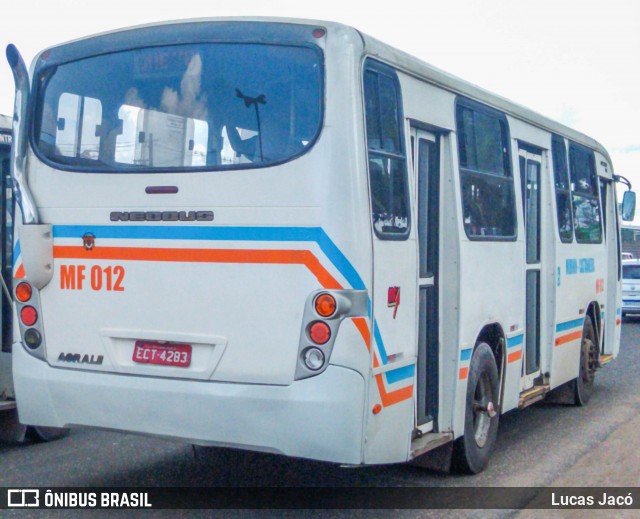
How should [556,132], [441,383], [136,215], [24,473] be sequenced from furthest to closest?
[556,132] < [24,473] < [441,383] < [136,215]

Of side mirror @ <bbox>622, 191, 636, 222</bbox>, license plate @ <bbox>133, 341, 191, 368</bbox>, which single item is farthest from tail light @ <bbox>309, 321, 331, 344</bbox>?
side mirror @ <bbox>622, 191, 636, 222</bbox>

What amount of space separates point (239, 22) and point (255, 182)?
104 cm

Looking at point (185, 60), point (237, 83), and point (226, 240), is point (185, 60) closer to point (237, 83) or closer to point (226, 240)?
point (237, 83)

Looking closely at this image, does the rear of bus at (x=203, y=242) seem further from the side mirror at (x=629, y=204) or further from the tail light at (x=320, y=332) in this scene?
the side mirror at (x=629, y=204)

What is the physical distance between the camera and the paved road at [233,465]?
23.9 feet

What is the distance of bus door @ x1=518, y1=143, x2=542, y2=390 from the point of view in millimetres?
8953

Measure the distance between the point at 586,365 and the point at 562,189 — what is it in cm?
218

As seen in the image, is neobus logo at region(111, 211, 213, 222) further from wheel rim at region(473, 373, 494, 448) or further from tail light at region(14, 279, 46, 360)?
wheel rim at region(473, 373, 494, 448)

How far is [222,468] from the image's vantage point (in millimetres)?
7602

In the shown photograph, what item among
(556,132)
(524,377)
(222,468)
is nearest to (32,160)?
(222,468)

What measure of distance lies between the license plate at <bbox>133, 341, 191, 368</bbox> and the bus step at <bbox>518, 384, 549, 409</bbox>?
3787mm

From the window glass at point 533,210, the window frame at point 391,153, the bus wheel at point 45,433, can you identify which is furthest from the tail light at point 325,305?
the bus wheel at point 45,433

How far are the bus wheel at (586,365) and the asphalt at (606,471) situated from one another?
4.94 feet

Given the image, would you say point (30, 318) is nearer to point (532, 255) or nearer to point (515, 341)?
point (515, 341)
